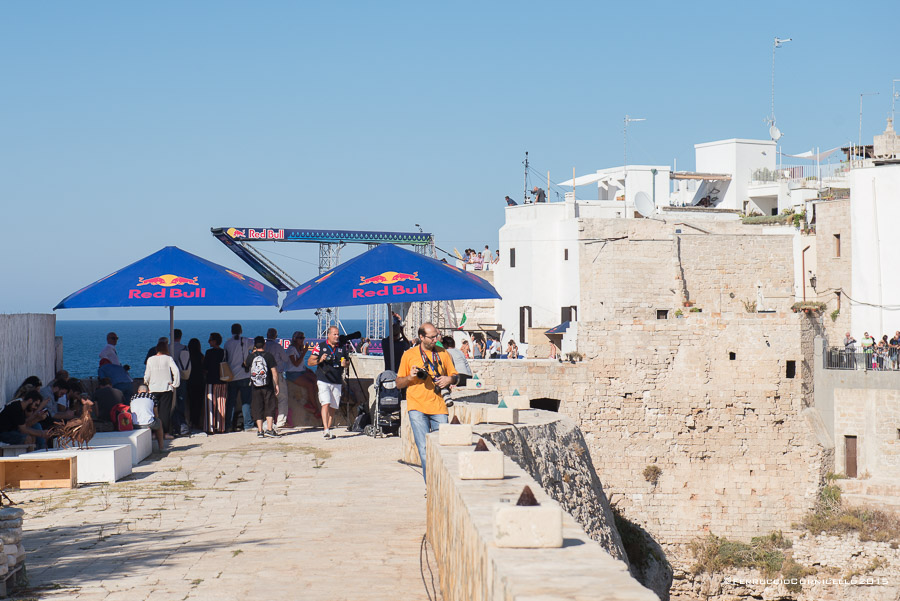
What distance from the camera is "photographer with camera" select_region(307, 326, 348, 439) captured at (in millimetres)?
14734

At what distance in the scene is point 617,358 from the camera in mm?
30141

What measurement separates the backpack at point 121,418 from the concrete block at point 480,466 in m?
8.10

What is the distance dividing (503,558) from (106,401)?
10.6 meters

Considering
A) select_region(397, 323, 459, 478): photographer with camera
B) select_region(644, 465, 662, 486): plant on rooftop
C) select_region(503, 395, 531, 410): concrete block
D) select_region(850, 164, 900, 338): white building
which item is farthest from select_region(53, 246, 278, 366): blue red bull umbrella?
select_region(850, 164, 900, 338): white building

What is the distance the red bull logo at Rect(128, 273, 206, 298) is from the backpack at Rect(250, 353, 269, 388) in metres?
1.29

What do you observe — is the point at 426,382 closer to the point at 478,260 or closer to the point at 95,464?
the point at 95,464

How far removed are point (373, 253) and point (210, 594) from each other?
878 centimetres

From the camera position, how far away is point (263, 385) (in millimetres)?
14820

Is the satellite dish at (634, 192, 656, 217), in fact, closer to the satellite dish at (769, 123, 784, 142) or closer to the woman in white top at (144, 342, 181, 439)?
the satellite dish at (769, 123, 784, 142)

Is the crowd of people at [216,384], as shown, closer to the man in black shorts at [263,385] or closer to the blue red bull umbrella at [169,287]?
the man in black shorts at [263,385]

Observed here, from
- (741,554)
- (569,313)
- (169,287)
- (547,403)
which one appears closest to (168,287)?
(169,287)

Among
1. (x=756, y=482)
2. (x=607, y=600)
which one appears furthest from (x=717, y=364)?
(x=607, y=600)

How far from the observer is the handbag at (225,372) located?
608 inches

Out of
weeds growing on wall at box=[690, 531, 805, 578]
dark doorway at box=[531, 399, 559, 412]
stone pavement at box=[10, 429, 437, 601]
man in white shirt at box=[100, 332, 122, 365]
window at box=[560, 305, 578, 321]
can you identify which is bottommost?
weeds growing on wall at box=[690, 531, 805, 578]
